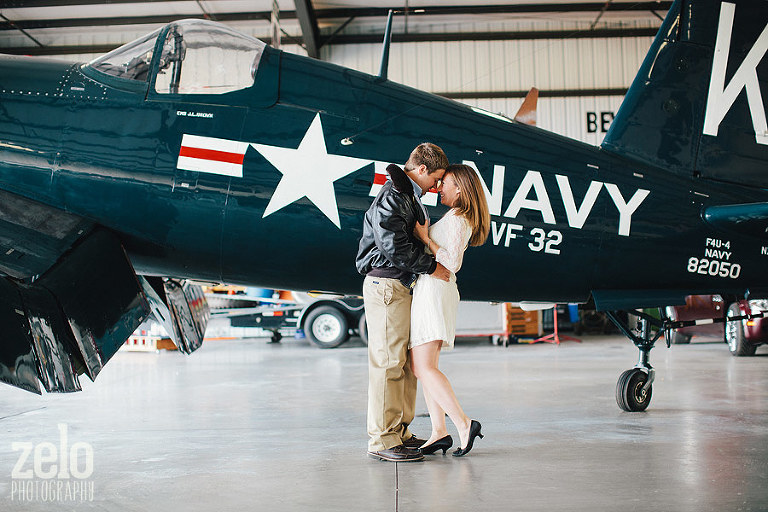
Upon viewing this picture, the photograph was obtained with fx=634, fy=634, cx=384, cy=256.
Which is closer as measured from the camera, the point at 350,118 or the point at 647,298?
the point at 350,118

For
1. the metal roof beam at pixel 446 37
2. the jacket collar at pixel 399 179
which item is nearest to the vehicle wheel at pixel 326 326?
the jacket collar at pixel 399 179

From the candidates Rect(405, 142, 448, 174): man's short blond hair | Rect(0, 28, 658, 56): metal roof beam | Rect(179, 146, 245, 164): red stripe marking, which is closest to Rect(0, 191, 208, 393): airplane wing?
Rect(179, 146, 245, 164): red stripe marking

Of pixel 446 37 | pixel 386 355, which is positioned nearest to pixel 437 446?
pixel 386 355

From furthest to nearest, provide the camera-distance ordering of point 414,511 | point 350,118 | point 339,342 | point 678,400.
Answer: point 339,342, point 678,400, point 350,118, point 414,511

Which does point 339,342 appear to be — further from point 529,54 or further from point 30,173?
point 529,54

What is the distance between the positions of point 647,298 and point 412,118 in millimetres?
2017

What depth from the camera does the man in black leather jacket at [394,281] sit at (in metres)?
3.17

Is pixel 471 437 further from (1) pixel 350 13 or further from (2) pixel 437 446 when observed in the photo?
(1) pixel 350 13

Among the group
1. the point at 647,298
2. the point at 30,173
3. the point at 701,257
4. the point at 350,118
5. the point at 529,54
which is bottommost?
the point at 647,298

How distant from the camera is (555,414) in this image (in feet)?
15.4

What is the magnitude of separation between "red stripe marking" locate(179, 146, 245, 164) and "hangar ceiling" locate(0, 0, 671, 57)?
46.5 feet

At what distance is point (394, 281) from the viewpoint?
131 inches

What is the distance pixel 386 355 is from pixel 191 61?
7.13 feet

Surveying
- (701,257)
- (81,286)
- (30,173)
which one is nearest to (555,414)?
(701,257)
